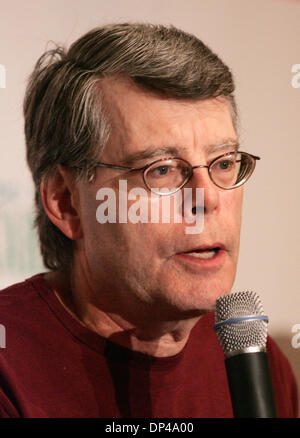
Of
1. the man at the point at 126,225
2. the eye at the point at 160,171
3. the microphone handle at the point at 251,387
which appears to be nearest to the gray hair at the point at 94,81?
the man at the point at 126,225

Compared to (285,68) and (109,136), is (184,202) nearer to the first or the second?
(109,136)

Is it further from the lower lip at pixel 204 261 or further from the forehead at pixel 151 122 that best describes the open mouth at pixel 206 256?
the forehead at pixel 151 122

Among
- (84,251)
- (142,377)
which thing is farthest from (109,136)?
(142,377)

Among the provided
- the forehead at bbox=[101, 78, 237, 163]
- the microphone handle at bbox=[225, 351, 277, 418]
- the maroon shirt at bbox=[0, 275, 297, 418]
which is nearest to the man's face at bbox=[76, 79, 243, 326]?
the forehead at bbox=[101, 78, 237, 163]

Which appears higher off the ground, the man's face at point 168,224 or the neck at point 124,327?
the man's face at point 168,224

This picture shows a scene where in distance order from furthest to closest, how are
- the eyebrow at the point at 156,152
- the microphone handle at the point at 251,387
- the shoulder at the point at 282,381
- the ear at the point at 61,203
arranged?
the shoulder at the point at 282,381 < the ear at the point at 61,203 < the eyebrow at the point at 156,152 < the microphone handle at the point at 251,387

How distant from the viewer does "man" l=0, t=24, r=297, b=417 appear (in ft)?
4.06

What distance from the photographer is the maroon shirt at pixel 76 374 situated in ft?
4.18

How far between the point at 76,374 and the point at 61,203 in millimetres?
368

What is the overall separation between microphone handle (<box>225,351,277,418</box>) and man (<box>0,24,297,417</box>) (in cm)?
32

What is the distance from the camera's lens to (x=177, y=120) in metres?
1.24

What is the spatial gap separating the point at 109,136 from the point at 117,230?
192mm

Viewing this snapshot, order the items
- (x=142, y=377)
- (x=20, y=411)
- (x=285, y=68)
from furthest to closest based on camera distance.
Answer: (x=285, y=68)
(x=142, y=377)
(x=20, y=411)

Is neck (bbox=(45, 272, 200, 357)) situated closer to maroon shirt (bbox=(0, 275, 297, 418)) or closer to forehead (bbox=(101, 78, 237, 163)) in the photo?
maroon shirt (bbox=(0, 275, 297, 418))
